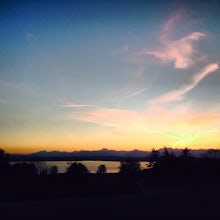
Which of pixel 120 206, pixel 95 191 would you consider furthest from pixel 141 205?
pixel 95 191

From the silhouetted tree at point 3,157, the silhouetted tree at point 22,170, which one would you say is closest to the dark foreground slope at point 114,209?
the silhouetted tree at point 22,170

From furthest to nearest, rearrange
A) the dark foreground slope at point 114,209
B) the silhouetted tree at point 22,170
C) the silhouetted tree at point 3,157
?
the silhouetted tree at point 3,157 < the silhouetted tree at point 22,170 < the dark foreground slope at point 114,209

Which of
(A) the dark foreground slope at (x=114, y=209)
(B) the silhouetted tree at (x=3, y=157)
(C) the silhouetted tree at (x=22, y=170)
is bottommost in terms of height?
(A) the dark foreground slope at (x=114, y=209)

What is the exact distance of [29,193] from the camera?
102 ft

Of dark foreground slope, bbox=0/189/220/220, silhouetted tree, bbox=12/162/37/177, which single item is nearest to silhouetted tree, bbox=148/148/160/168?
silhouetted tree, bbox=12/162/37/177

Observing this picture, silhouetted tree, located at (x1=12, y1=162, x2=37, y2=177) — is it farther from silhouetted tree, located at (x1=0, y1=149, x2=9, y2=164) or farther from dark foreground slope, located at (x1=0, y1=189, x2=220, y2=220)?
dark foreground slope, located at (x1=0, y1=189, x2=220, y2=220)

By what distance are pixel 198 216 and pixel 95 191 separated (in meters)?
15.4

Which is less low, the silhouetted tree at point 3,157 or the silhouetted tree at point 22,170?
the silhouetted tree at point 3,157

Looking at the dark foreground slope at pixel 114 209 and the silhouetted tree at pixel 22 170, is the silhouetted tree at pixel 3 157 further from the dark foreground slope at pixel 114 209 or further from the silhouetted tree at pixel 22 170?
the dark foreground slope at pixel 114 209

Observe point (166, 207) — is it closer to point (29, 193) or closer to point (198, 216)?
point (198, 216)

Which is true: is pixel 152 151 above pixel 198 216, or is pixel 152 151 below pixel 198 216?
above

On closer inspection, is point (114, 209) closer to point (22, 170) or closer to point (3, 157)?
point (22, 170)

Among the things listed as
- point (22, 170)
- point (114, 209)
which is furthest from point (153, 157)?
point (114, 209)

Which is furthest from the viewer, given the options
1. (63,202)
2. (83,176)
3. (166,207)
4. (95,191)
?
(83,176)
